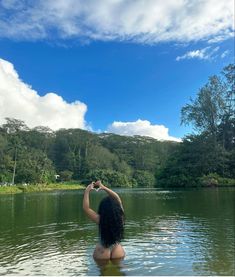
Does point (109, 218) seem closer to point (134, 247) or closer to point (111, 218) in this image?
point (111, 218)

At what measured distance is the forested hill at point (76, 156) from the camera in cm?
8775

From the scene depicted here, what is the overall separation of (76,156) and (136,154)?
23.7 m

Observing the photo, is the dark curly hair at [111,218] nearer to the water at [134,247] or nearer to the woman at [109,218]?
the woman at [109,218]

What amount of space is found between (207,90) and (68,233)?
63.3 m

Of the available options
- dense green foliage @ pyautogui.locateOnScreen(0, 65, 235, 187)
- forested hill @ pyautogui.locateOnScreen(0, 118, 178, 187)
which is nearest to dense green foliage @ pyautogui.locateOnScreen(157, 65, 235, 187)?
dense green foliage @ pyautogui.locateOnScreen(0, 65, 235, 187)

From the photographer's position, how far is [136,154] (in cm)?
13900

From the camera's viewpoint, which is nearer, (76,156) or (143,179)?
(143,179)

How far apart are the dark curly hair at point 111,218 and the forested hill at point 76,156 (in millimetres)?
75337

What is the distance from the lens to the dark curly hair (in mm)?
9492

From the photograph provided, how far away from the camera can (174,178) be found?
73.2m

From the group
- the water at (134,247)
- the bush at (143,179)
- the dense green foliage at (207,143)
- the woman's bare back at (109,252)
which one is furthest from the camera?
the bush at (143,179)

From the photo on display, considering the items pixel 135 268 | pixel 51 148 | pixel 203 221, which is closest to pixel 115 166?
pixel 51 148

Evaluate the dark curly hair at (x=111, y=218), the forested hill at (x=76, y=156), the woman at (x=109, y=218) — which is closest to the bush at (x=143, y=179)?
the forested hill at (x=76, y=156)

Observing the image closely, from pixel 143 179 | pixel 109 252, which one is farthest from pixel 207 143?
pixel 109 252
